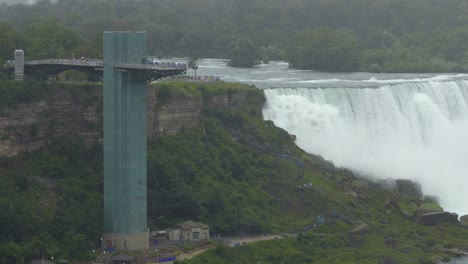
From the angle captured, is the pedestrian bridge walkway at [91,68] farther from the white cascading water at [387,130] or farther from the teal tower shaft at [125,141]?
the white cascading water at [387,130]

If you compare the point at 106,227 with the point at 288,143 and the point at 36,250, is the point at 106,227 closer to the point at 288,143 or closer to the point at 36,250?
the point at 36,250

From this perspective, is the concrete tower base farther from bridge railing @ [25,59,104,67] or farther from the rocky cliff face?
bridge railing @ [25,59,104,67]

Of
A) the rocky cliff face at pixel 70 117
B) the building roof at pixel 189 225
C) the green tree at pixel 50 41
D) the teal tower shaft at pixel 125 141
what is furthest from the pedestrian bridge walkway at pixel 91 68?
the building roof at pixel 189 225

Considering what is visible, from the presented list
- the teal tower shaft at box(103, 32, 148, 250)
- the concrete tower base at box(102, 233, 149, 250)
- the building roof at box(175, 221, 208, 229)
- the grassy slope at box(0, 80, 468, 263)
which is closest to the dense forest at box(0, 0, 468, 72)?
the grassy slope at box(0, 80, 468, 263)

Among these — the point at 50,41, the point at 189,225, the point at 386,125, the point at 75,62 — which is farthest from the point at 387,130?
the point at 75,62

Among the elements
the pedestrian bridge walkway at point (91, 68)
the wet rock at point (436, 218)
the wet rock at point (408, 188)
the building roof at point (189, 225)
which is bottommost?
the wet rock at point (436, 218)

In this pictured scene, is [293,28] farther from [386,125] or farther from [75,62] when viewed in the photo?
[75,62]

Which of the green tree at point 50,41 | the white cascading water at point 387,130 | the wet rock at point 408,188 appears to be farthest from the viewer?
the white cascading water at point 387,130

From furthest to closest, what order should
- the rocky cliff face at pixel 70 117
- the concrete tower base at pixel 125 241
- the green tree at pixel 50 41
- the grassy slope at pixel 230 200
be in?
the green tree at pixel 50 41
the rocky cliff face at pixel 70 117
the concrete tower base at pixel 125 241
the grassy slope at pixel 230 200

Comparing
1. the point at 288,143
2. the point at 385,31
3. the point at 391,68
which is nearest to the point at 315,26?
the point at 385,31
